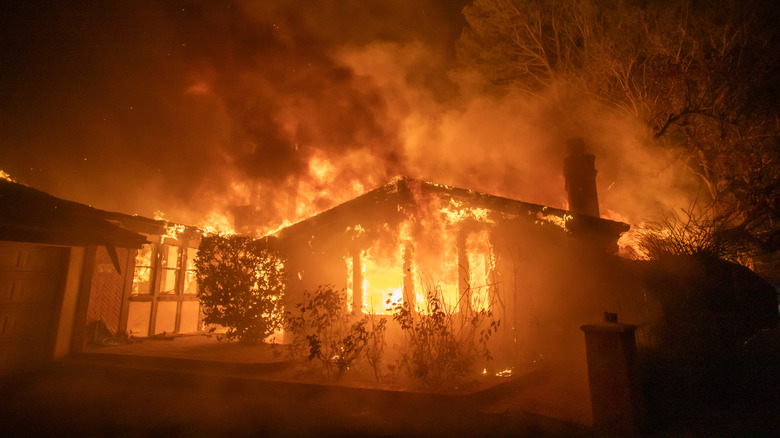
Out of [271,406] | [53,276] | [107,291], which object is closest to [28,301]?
[53,276]

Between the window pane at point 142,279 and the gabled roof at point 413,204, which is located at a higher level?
the gabled roof at point 413,204

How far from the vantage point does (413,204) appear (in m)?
9.51

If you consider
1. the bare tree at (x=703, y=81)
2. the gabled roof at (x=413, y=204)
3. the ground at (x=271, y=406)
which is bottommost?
the ground at (x=271, y=406)

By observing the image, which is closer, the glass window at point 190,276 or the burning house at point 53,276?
the burning house at point 53,276

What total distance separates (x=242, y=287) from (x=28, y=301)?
4554mm

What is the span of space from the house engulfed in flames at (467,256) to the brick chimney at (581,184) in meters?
2.43

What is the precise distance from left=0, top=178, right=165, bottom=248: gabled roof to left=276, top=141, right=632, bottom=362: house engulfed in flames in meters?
4.59

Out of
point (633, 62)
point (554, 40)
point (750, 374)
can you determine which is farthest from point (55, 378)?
point (554, 40)

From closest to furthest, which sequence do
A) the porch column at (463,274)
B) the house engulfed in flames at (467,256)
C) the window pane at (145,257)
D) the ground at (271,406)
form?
1. the ground at (271,406)
2. the house engulfed in flames at (467,256)
3. the porch column at (463,274)
4. the window pane at (145,257)

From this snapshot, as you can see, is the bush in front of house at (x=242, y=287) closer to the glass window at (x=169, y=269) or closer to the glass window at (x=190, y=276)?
the glass window at (x=169, y=269)

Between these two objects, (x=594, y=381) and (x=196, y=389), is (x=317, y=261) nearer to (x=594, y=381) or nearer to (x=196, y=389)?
(x=196, y=389)

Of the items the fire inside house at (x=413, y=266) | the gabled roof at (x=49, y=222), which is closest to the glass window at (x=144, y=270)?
the fire inside house at (x=413, y=266)

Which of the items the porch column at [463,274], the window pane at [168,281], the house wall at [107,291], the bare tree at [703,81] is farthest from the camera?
the window pane at [168,281]

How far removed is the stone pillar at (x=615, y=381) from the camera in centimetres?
524
